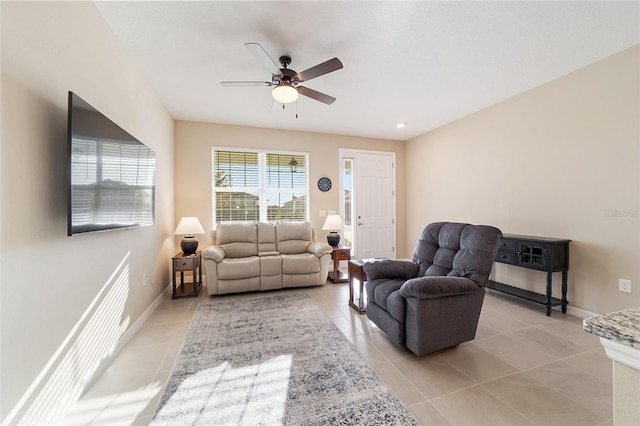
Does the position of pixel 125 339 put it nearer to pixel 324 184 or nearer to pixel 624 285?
pixel 324 184

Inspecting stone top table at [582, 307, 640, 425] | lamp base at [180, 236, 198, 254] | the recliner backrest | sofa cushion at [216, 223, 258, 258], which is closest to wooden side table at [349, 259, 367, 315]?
the recliner backrest

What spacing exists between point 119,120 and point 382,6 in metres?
2.31

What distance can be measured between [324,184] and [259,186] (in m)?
1.22

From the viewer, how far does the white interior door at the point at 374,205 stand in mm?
5230

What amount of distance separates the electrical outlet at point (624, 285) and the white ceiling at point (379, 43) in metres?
2.18

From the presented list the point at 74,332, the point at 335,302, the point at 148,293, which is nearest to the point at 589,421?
the point at 335,302

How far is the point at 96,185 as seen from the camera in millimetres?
1649

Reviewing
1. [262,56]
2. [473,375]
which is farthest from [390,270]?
[262,56]

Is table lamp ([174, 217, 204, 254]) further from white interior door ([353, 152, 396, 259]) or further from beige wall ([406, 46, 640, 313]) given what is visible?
beige wall ([406, 46, 640, 313])

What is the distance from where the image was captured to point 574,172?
2848 millimetres

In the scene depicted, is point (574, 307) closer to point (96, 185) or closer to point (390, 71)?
point (390, 71)

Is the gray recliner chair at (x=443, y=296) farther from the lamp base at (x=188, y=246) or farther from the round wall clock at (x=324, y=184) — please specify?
the round wall clock at (x=324, y=184)

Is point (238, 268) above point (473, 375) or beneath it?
above

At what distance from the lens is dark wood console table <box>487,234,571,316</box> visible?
9.11ft
